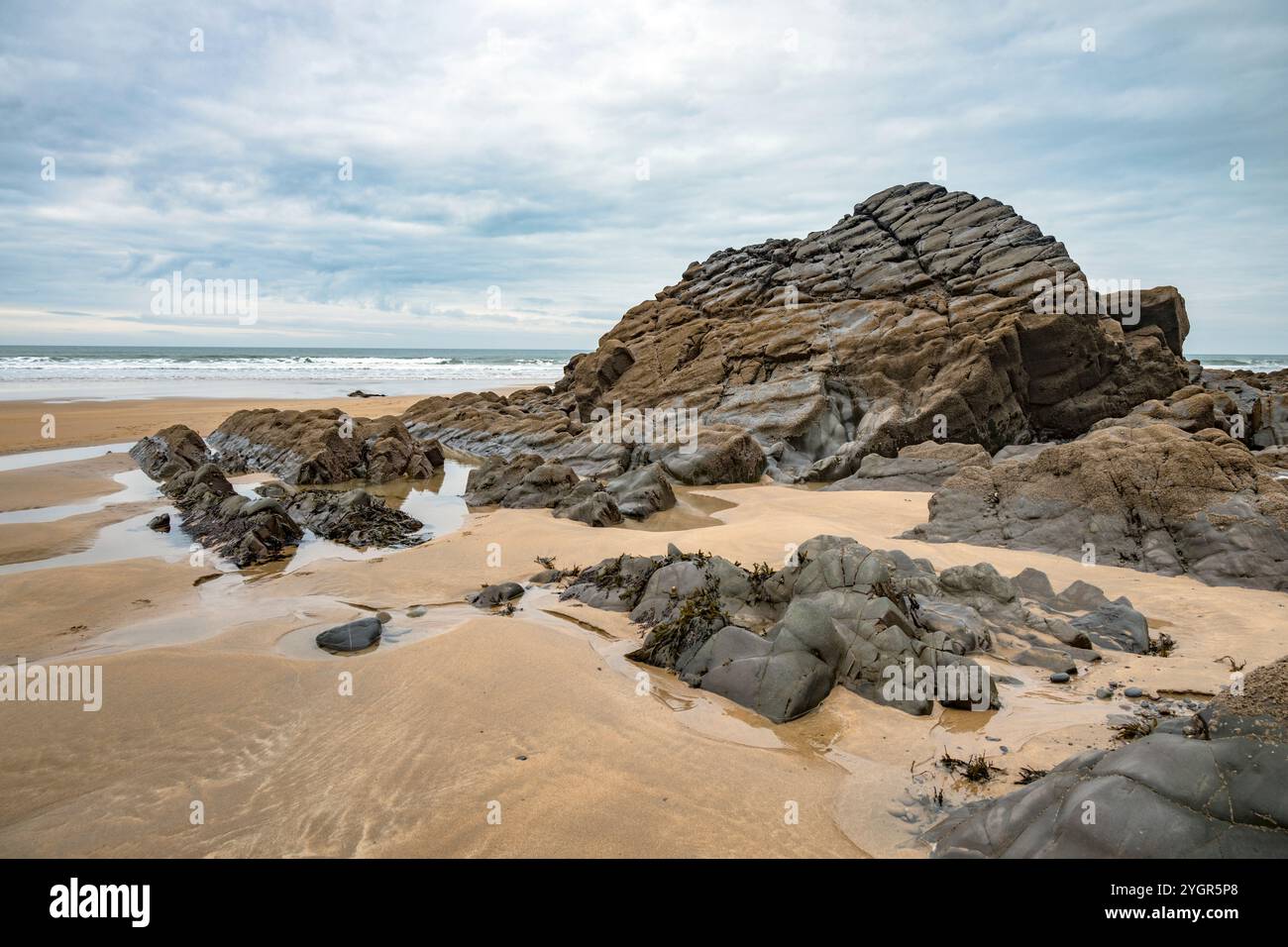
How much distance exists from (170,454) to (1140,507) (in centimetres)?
2377

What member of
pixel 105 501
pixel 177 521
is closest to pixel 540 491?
pixel 177 521

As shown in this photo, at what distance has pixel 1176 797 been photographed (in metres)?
2.83

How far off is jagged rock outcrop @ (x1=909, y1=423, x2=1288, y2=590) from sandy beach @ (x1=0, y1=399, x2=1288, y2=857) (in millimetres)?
795

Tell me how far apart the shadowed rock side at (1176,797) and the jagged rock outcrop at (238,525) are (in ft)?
36.5

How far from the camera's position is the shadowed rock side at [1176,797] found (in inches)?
104

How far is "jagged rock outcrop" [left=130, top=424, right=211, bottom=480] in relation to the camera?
19234mm

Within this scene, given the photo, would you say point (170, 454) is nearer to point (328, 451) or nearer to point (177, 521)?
point (328, 451)

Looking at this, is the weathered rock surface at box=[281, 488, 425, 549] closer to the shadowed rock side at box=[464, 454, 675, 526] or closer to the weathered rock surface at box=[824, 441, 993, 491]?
the shadowed rock side at box=[464, 454, 675, 526]

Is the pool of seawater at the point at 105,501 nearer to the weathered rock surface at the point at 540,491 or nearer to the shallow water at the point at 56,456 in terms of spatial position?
the shallow water at the point at 56,456

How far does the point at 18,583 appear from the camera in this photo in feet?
29.3

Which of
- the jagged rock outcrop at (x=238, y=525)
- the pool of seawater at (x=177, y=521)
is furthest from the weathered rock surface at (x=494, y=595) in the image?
the jagged rock outcrop at (x=238, y=525)

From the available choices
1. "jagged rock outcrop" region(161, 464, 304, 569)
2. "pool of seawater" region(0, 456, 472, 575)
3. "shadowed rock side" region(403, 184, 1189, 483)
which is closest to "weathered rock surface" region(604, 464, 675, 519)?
"shadowed rock side" region(403, 184, 1189, 483)
